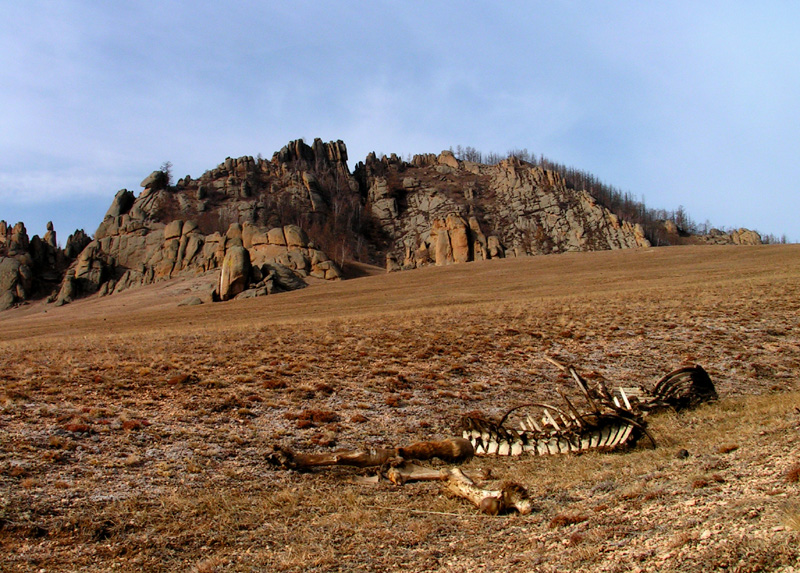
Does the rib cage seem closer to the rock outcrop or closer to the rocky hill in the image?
the rocky hill

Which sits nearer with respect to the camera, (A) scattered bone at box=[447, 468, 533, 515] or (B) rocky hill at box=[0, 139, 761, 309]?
(A) scattered bone at box=[447, 468, 533, 515]

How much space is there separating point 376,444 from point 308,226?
5094 inches

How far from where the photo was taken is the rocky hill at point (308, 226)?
77438mm

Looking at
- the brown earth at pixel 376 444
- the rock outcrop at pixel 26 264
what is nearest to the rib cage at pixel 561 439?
the brown earth at pixel 376 444

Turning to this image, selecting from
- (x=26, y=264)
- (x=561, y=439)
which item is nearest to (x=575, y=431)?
(x=561, y=439)

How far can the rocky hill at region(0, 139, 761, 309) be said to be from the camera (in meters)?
→ 77.4

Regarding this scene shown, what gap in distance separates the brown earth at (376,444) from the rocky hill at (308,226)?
42.1m

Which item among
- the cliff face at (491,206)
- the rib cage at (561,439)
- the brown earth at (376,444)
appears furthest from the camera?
Result: the cliff face at (491,206)

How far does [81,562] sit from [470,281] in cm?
4986

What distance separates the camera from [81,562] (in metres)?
5.08

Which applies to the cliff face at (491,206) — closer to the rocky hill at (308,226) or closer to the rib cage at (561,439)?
the rocky hill at (308,226)

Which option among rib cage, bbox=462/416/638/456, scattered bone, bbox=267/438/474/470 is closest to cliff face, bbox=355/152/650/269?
scattered bone, bbox=267/438/474/470

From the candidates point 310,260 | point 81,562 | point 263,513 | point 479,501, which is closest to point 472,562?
point 479,501

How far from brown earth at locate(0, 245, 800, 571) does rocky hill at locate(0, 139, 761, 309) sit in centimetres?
4209
